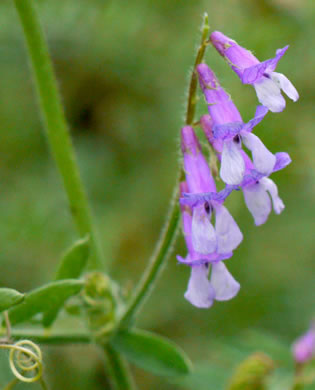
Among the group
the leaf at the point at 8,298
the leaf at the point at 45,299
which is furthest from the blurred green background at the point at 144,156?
the leaf at the point at 8,298

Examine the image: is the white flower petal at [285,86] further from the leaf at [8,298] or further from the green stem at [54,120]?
the green stem at [54,120]

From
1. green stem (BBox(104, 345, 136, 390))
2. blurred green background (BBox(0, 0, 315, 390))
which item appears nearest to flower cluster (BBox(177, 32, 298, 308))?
green stem (BBox(104, 345, 136, 390))

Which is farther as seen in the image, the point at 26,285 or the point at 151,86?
the point at 151,86

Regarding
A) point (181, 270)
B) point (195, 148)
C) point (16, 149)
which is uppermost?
point (16, 149)

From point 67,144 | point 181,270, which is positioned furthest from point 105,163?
point 67,144

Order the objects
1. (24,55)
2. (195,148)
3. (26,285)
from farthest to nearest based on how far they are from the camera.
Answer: (24,55) → (26,285) → (195,148)

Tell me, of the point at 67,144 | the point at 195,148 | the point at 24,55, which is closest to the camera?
the point at 195,148

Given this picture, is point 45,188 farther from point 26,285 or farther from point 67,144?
point 67,144

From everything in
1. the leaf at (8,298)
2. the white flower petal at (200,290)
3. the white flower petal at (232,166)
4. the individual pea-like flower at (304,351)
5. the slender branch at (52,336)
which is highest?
the white flower petal at (232,166)
